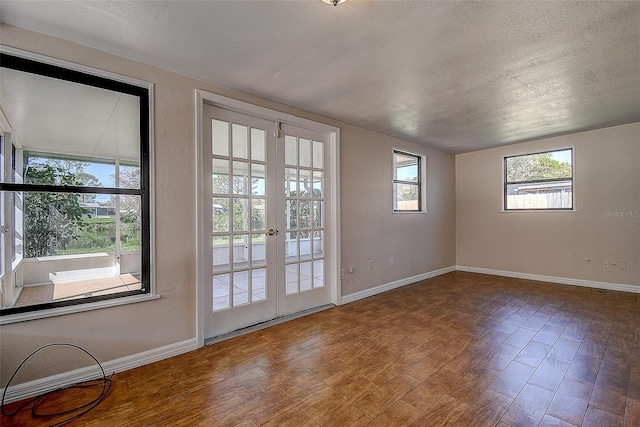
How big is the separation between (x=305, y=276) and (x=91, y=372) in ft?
6.89

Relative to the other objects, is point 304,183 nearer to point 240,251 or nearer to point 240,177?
point 240,177

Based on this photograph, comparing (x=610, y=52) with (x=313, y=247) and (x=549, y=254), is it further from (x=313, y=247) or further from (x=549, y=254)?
(x=549, y=254)

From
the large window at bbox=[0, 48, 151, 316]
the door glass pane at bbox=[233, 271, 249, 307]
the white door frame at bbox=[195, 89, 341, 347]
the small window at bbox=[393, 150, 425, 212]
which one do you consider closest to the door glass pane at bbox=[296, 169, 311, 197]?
the white door frame at bbox=[195, 89, 341, 347]

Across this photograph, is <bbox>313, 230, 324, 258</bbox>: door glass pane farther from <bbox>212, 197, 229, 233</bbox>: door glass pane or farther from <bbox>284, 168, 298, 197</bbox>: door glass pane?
<bbox>212, 197, 229, 233</bbox>: door glass pane

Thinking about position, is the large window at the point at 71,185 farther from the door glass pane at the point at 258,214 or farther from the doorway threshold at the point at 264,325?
the door glass pane at the point at 258,214

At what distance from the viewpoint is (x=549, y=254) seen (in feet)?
16.0

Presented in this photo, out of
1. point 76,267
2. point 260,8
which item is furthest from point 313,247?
point 260,8

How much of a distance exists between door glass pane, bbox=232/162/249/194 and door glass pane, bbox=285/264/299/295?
3.36ft

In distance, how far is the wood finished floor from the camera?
68.3 inches

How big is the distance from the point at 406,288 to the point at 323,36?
3.77 m

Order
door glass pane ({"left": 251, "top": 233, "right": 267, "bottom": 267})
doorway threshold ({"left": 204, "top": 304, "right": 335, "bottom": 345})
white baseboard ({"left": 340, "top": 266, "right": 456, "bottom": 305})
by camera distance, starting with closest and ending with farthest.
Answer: doorway threshold ({"left": 204, "top": 304, "right": 335, "bottom": 345})
door glass pane ({"left": 251, "top": 233, "right": 267, "bottom": 267})
white baseboard ({"left": 340, "top": 266, "right": 456, "bottom": 305})

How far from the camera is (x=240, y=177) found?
9.86 feet

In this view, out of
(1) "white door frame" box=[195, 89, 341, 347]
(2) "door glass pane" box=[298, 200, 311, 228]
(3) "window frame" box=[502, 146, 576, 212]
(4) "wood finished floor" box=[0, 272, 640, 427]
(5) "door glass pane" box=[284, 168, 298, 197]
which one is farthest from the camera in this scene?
(3) "window frame" box=[502, 146, 576, 212]

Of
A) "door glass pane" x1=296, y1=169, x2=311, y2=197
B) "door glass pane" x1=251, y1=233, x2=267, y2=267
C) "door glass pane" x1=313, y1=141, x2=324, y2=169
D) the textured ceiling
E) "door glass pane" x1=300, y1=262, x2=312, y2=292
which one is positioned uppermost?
the textured ceiling
